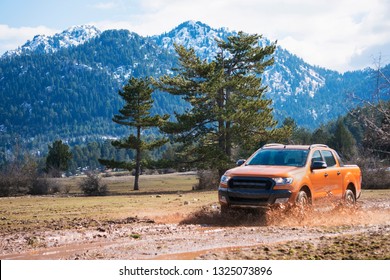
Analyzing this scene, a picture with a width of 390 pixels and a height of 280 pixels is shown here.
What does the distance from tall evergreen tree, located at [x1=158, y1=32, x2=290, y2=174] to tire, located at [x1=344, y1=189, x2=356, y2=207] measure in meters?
25.4

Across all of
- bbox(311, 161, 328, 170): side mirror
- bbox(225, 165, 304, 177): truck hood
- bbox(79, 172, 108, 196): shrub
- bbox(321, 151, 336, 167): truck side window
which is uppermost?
bbox(321, 151, 336, 167): truck side window

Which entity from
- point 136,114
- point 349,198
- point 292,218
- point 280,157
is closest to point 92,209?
point 280,157

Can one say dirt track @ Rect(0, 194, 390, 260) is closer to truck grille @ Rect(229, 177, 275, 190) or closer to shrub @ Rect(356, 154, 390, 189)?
truck grille @ Rect(229, 177, 275, 190)

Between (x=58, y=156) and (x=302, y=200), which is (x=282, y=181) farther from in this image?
(x=58, y=156)

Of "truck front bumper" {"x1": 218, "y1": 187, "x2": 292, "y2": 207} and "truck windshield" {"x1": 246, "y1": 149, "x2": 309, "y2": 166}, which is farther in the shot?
"truck windshield" {"x1": 246, "y1": 149, "x2": 309, "y2": 166}

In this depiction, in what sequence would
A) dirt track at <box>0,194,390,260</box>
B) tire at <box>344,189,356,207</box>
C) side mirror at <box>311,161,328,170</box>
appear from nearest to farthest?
dirt track at <box>0,194,390,260</box> → side mirror at <box>311,161,328,170</box> → tire at <box>344,189,356,207</box>

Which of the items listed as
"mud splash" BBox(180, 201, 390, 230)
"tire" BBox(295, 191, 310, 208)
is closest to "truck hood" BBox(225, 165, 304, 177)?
"tire" BBox(295, 191, 310, 208)

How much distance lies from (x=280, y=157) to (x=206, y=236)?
407cm

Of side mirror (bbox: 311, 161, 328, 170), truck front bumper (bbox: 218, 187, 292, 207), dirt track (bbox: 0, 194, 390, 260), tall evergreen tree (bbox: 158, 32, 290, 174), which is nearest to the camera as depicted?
dirt track (bbox: 0, 194, 390, 260)

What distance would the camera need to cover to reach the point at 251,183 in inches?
481

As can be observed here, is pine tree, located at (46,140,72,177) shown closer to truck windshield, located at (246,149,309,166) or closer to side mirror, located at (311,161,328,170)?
truck windshield, located at (246,149,309,166)

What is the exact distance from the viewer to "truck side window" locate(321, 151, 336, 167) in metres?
14.3

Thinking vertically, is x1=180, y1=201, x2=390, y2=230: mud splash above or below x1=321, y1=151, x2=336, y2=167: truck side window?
below

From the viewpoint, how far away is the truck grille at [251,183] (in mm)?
12094
